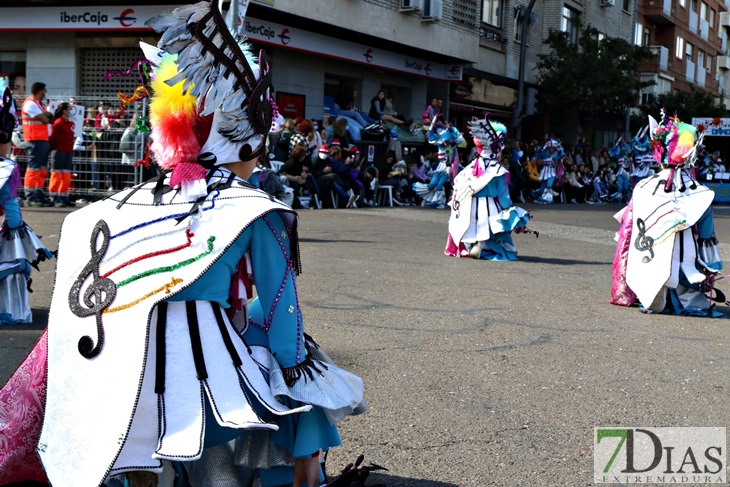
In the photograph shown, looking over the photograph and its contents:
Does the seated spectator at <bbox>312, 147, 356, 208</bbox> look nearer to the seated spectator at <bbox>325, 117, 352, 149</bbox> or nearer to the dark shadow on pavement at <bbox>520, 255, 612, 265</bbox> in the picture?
the seated spectator at <bbox>325, 117, 352, 149</bbox>

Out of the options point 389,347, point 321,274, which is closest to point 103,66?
point 321,274

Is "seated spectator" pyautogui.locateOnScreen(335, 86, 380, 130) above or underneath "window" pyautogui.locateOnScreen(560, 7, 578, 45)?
underneath

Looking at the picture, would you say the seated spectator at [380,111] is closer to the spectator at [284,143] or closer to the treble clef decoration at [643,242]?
the spectator at [284,143]

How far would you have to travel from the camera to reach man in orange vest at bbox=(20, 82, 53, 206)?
1600cm

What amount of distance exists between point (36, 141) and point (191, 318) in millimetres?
14044

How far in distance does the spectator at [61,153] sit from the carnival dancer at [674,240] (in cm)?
1058

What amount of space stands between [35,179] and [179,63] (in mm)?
14101

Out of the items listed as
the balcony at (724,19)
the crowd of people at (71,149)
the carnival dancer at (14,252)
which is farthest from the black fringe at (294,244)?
the balcony at (724,19)

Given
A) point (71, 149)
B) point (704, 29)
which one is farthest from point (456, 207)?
point (704, 29)

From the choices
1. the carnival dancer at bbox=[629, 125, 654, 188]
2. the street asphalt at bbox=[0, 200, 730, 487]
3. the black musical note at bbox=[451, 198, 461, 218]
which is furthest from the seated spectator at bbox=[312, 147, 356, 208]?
the carnival dancer at bbox=[629, 125, 654, 188]

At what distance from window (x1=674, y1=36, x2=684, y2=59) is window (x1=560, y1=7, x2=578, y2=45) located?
17083 mm

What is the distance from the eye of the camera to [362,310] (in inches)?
316

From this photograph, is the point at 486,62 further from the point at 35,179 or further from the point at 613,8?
the point at 35,179

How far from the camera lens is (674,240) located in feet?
27.4
